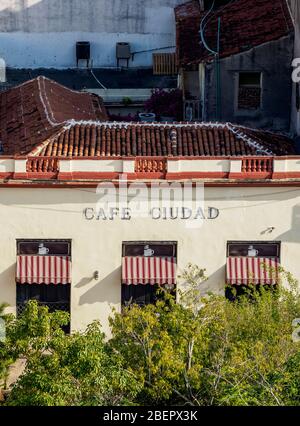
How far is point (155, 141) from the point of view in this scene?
52094mm

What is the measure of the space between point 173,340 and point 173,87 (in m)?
26.7

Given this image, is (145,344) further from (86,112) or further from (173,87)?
(173,87)

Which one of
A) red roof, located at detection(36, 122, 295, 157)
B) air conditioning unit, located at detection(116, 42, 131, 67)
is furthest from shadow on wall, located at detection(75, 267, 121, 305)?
air conditioning unit, located at detection(116, 42, 131, 67)

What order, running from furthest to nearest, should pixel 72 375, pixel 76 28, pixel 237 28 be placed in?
1. pixel 76 28
2. pixel 237 28
3. pixel 72 375

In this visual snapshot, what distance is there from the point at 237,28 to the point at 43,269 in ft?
48.4

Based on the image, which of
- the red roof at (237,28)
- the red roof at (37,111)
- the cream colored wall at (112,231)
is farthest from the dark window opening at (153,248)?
the red roof at (237,28)

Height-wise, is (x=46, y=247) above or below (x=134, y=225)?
below

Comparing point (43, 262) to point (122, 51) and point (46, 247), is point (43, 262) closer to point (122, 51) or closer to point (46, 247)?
point (46, 247)

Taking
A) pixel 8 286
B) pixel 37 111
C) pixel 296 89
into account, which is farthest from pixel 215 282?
pixel 37 111

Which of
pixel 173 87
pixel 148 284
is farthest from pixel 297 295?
pixel 173 87

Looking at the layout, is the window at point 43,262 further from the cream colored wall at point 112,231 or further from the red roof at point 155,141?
the red roof at point 155,141

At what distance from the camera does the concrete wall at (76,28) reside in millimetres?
69000

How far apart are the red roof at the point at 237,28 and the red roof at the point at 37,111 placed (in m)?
4.11

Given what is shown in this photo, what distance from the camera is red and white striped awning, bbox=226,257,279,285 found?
49375mm
